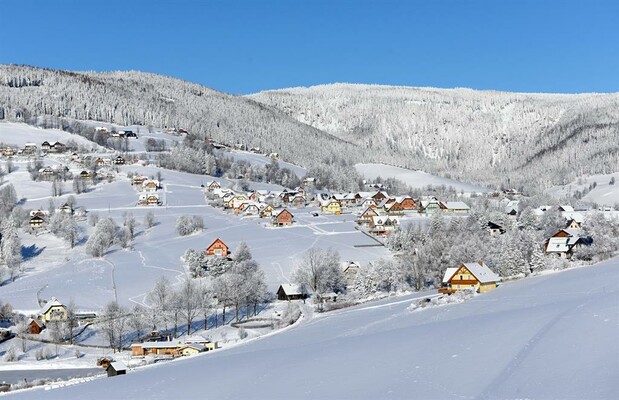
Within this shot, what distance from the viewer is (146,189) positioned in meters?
107

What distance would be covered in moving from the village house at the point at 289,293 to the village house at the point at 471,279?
44.9 feet

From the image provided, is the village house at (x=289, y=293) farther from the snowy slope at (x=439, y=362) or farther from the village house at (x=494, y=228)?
the village house at (x=494, y=228)

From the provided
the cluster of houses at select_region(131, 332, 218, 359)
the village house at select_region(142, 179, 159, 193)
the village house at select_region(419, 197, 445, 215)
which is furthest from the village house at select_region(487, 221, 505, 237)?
the village house at select_region(142, 179, 159, 193)

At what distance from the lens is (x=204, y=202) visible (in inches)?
4031

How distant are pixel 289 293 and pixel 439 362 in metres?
38.7

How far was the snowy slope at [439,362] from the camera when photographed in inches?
611

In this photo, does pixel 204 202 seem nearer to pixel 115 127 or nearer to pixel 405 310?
pixel 405 310

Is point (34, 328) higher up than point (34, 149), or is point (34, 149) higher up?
point (34, 149)

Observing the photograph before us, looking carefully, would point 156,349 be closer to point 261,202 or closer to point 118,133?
point 261,202

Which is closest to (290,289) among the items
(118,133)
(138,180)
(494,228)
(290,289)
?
(290,289)

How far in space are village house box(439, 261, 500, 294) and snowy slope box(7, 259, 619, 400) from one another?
14.2 metres

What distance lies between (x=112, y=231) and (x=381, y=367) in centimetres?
6122

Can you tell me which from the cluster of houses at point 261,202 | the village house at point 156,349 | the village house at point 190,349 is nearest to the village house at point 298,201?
the cluster of houses at point 261,202

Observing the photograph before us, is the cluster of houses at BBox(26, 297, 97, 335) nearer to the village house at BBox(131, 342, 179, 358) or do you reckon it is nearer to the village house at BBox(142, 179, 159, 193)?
the village house at BBox(131, 342, 179, 358)
